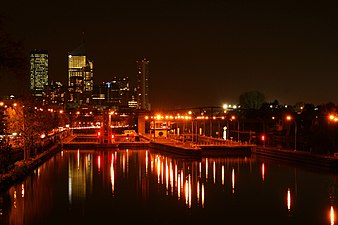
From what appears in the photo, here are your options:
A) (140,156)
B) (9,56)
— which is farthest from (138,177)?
(9,56)

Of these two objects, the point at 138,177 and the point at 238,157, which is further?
the point at 238,157

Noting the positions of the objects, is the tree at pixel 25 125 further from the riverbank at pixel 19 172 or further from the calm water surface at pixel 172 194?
the calm water surface at pixel 172 194

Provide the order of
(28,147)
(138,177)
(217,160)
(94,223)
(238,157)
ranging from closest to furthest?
(94,223)
(138,177)
(28,147)
(217,160)
(238,157)

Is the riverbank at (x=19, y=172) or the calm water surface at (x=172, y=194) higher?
the riverbank at (x=19, y=172)

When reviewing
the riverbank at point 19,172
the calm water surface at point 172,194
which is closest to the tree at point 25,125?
the riverbank at point 19,172

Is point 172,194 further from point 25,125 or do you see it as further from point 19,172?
point 25,125

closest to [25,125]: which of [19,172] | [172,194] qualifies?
[19,172]

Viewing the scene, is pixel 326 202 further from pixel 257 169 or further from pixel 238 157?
pixel 238 157

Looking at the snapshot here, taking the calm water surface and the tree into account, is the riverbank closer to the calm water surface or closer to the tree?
the calm water surface

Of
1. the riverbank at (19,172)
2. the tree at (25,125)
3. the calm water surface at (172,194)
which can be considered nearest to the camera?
the calm water surface at (172,194)

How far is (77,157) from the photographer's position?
1545 inches

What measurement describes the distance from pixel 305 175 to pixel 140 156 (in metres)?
15.0

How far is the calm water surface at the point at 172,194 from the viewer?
1772cm

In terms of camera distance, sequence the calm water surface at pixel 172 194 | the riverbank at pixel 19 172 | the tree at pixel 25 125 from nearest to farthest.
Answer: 1. the calm water surface at pixel 172 194
2. the riverbank at pixel 19 172
3. the tree at pixel 25 125
